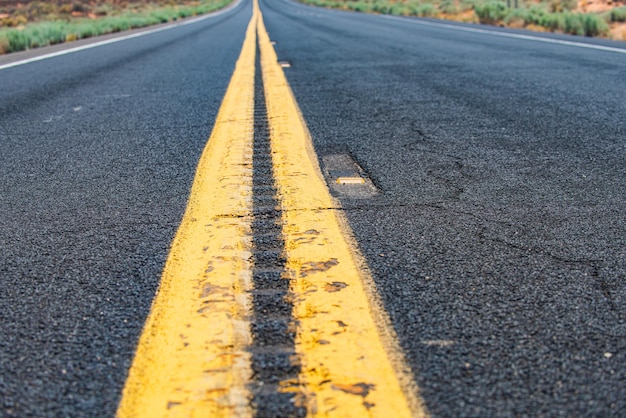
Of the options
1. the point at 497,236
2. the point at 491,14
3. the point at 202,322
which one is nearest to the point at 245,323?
the point at 202,322

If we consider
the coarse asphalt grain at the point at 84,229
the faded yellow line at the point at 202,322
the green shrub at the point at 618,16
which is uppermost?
the green shrub at the point at 618,16

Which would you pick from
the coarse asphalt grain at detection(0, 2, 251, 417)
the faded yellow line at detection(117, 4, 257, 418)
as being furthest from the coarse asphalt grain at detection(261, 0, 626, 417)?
the coarse asphalt grain at detection(0, 2, 251, 417)

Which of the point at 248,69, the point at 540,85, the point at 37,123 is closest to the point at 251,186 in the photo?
the point at 37,123

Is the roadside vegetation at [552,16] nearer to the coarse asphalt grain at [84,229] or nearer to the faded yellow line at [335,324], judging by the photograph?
the coarse asphalt grain at [84,229]

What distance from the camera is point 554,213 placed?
2072mm

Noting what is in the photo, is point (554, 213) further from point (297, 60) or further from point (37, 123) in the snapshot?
point (297, 60)

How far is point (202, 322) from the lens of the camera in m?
1.35

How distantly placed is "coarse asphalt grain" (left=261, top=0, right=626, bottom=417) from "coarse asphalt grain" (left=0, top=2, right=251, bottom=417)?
0.56m

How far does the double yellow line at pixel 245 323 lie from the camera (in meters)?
1.09

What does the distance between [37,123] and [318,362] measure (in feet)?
10.9

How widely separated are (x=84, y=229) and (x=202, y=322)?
2.72ft

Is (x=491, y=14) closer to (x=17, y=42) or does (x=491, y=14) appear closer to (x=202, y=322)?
(x=17, y=42)

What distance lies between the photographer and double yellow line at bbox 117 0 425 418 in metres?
1.09

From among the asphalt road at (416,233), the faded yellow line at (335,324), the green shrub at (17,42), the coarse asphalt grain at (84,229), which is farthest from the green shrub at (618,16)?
the faded yellow line at (335,324)
